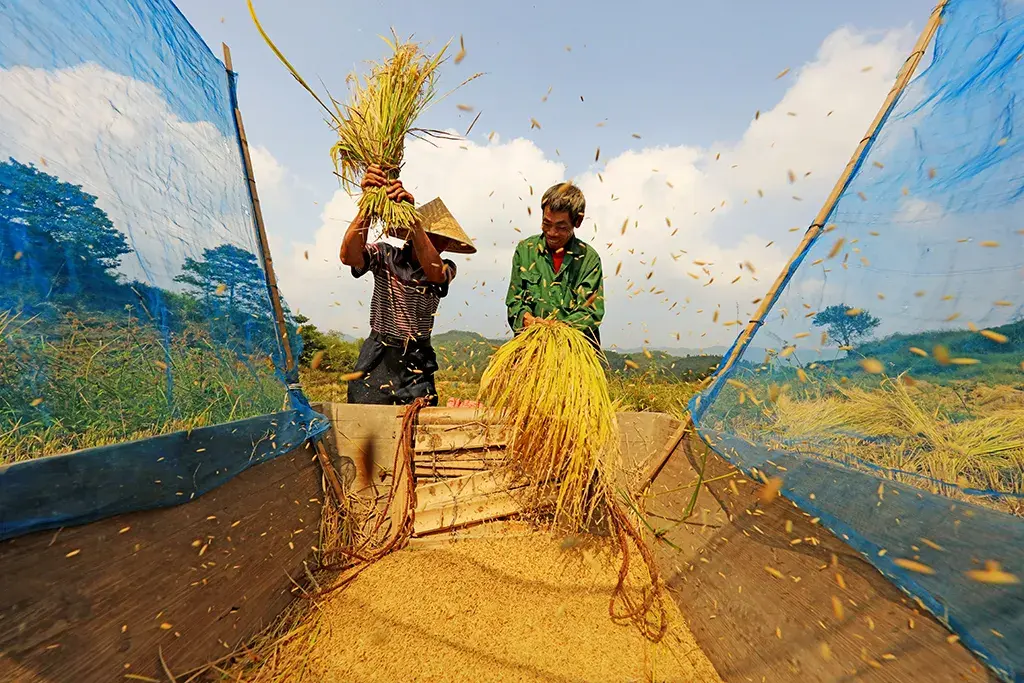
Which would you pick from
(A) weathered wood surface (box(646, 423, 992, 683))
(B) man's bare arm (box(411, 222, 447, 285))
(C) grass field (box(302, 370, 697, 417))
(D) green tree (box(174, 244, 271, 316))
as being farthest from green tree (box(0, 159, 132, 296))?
(A) weathered wood surface (box(646, 423, 992, 683))

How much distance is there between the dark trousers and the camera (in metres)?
2.41

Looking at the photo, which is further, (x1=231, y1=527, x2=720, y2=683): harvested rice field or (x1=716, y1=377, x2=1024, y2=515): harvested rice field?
(x1=231, y1=527, x2=720, y2=683): harvested rice field

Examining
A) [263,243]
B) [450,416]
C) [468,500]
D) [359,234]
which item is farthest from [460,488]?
[263,243]

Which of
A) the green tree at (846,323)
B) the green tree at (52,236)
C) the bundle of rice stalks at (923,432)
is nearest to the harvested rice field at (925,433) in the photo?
the bundle of rice stalks at (923,432)

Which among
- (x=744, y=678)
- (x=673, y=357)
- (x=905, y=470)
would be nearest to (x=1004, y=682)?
(x=905, y=470)

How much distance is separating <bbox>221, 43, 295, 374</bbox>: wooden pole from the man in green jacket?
3.48 feet

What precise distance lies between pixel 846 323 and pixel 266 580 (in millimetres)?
2027

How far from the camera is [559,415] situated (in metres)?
1.88

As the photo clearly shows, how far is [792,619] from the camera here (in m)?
1.20

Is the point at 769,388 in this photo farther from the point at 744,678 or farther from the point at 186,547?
the point at 186,547

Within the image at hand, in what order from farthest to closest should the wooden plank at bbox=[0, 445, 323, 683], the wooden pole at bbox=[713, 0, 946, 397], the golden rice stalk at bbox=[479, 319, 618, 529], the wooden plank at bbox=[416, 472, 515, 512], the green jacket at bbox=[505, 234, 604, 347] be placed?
1. the green jacket at bbox=[505, 234, 604, 347]
2. the wooden plank at bbox=[416, 472, 515, 512]
3. the golden rice stalk at bbox=[479, 319, 618, 529]
4. the wooden pole at bbox=[713, 0, 946, 397]
5. the wooden plank at bbox=[0, 445, 323, 683]

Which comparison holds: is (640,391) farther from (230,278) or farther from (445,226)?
(230,278)

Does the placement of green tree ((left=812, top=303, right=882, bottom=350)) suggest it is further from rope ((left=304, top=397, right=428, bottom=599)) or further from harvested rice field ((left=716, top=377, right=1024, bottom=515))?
rope ((left=304, top=397, right=428, bottom=599))

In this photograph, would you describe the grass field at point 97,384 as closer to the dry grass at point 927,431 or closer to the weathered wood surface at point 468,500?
the weathered wood surface at point 468,500
